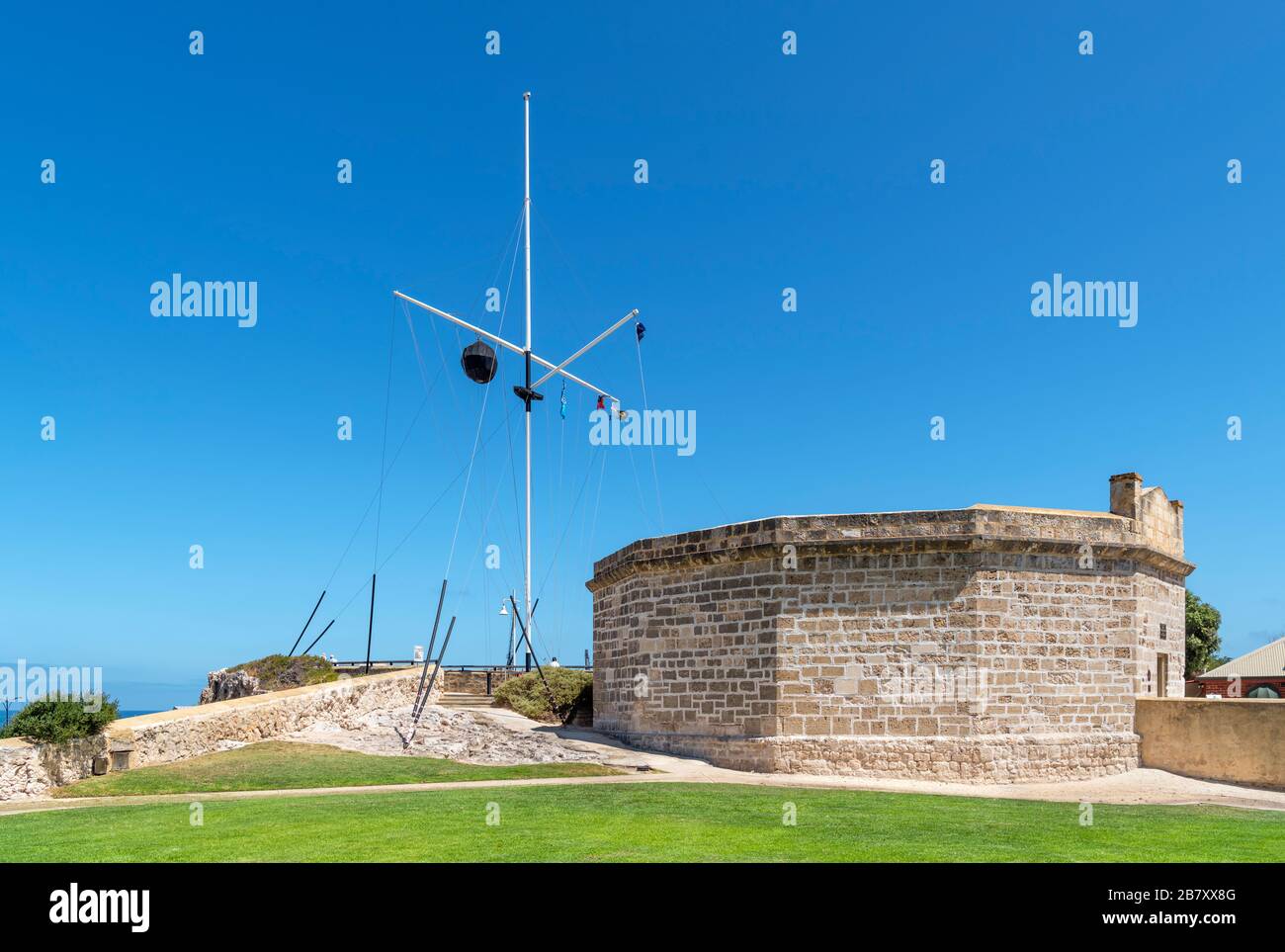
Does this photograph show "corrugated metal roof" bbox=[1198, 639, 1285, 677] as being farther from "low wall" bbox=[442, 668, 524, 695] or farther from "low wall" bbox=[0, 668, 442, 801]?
"low wall" bbox=[0, 668, 442, 801]

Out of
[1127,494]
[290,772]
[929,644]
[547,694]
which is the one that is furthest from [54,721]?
[1127,494]

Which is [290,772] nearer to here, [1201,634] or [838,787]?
[838,787]

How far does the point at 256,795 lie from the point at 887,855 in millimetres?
9225

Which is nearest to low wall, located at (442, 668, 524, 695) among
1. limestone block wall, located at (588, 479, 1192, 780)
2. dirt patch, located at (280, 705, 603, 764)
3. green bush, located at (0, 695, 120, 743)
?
dirt patch, located at (280, 705, 603, 764)

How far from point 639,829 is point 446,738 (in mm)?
10286

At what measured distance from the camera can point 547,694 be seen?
2408cm

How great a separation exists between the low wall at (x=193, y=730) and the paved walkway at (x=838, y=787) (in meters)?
0.70

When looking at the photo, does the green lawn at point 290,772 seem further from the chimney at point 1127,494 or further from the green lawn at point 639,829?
the chimney at point 1127,494

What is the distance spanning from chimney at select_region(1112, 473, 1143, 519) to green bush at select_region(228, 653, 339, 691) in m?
19.4

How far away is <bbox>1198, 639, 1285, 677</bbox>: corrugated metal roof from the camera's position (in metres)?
36.6

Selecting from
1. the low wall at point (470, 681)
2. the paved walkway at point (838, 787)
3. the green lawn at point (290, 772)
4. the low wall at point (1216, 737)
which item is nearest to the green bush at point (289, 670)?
the low wall at point (470, 681)
